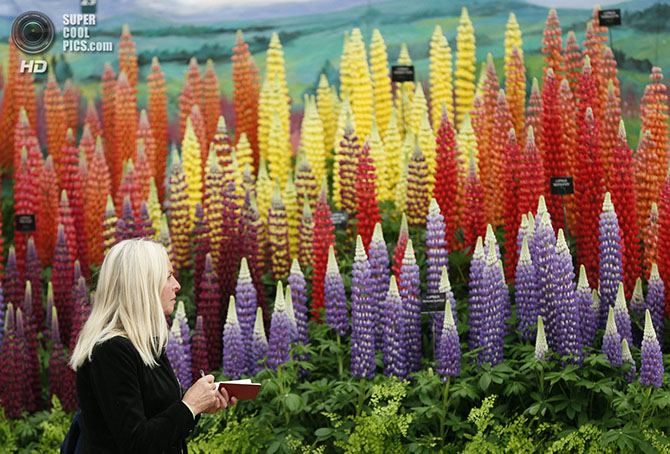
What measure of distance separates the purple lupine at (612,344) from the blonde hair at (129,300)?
307cm

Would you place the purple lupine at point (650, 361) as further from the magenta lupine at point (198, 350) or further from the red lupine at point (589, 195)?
the magenta lupine at point (198, 350)

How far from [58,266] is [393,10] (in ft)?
16.0

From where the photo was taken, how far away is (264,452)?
5969 mm

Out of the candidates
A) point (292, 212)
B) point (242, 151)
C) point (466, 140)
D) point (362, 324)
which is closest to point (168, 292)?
point (362, 324)

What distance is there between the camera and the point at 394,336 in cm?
604

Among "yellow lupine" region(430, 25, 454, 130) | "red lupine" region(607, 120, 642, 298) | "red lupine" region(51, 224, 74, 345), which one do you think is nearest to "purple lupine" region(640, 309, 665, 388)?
"red lupine" region(607, 120, 642, 298)

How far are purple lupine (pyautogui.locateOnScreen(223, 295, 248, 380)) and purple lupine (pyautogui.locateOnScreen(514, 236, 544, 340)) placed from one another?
1902 millimetres

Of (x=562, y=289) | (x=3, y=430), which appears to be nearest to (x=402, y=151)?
(x=562, y=289)

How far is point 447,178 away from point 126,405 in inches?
165

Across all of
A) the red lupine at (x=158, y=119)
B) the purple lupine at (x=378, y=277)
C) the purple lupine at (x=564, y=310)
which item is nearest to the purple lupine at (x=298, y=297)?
the purple lupine at (x=378, y=277)

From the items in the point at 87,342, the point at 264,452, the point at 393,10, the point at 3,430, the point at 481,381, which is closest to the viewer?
the point at 87,342

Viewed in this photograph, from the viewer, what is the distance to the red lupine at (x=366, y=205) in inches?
281

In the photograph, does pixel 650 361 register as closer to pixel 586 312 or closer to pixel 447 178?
pixel 586 312

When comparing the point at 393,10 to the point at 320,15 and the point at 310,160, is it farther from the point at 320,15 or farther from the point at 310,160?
Answer: the point at 310,160
